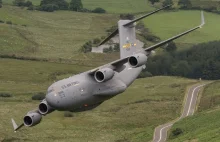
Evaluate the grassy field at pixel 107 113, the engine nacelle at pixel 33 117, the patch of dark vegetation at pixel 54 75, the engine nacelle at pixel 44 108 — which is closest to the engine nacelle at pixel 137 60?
the engine nacelle at pixel 44 108

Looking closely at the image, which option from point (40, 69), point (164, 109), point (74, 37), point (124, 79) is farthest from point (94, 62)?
point (124, 79)

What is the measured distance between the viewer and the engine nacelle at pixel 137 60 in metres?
57.5

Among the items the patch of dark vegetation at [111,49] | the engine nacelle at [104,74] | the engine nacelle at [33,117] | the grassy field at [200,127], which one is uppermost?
the engine nacelle at [104,74]

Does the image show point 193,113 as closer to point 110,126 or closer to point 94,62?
point 110,126

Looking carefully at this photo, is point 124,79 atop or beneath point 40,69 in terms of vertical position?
atop

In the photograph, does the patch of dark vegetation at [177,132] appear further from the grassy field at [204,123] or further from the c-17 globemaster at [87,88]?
the c-17 globemaster at [87,88]

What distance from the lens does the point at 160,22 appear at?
189 meters

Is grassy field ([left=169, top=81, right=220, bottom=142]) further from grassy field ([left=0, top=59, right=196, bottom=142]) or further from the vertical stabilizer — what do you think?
the vertical stabilizer

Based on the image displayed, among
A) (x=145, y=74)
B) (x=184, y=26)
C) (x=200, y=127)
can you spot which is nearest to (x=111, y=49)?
(x=145, y=74)

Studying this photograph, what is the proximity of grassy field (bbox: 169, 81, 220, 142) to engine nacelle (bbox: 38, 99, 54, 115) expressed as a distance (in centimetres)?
2187

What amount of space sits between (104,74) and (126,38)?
37.5 ft

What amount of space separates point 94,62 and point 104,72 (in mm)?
87912

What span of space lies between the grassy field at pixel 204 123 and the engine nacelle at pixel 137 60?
16.9m

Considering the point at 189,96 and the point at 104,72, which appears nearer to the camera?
the point at 104,72
